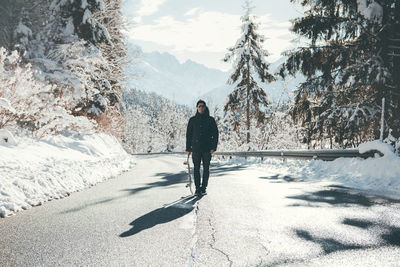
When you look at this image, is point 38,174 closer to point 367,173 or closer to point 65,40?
point 367,173

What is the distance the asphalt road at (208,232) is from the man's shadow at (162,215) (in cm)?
1

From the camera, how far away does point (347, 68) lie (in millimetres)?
11266

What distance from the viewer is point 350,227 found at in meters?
3.86

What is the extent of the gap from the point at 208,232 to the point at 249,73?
23779mm

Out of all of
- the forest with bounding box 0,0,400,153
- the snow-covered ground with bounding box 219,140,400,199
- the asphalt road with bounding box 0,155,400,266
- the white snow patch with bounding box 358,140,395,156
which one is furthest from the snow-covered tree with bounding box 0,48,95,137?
the white snow patch with bounding box 358,140,395,156

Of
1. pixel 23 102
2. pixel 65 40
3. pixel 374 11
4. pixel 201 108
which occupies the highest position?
pixel 65 40

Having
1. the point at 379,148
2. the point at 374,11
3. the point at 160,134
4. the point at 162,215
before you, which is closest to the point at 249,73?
the point at 374,11

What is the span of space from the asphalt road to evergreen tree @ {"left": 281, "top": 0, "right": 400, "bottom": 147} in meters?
6.37

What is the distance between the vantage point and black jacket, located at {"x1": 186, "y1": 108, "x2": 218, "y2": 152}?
23.0 ft

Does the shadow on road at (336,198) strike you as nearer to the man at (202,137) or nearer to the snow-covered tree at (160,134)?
the man at (202,137)

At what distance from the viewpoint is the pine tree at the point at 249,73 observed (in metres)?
26.0

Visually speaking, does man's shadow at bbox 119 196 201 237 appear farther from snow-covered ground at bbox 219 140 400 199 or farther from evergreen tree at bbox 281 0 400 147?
evergreen tree at bbox 281 0 400 147

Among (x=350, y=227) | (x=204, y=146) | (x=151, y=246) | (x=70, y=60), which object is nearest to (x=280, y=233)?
(x=350, y=227)

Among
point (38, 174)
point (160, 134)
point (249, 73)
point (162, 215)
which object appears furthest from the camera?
point (160, 134)
